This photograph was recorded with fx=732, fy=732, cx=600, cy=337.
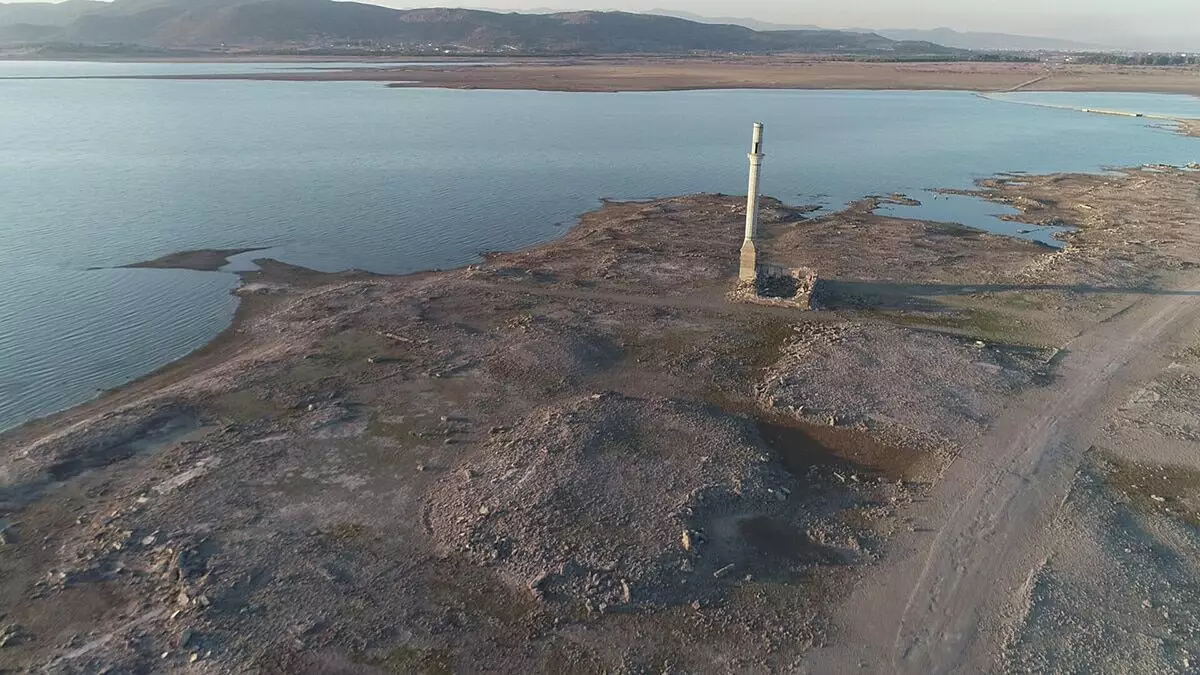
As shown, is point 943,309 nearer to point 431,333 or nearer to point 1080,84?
point 431,333

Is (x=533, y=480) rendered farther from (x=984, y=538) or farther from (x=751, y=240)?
(x=751, y=240)

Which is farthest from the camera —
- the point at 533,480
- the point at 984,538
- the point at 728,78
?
the point at 728,78

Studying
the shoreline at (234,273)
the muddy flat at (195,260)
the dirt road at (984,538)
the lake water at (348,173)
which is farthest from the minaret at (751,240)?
the muddy flat at (195,260)

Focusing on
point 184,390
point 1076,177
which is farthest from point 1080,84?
point 184,390

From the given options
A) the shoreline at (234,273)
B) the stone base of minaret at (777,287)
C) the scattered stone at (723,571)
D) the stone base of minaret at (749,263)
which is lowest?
the scattered stone at (723,571)

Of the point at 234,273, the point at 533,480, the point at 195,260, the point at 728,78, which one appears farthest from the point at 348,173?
the point at 728,78

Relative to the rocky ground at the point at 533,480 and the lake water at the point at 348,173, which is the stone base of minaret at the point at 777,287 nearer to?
the rocky ground at the point at 533,480
